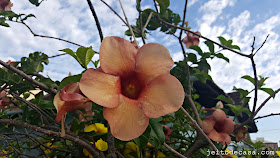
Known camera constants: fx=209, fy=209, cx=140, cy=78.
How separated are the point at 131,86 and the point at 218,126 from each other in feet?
2.25

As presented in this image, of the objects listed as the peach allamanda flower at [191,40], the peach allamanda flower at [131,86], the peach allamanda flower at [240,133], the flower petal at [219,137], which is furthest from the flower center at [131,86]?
the peach allamanda flower at [191,40]

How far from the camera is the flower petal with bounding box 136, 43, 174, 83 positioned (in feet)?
1.60

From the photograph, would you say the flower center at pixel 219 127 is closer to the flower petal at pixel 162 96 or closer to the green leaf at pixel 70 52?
the flower petal at pixel 162 96

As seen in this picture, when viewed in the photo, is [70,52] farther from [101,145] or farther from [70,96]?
[101,145]

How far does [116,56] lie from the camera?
0.48 m

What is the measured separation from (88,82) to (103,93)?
0.13ft

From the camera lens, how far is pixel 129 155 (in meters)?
0.93

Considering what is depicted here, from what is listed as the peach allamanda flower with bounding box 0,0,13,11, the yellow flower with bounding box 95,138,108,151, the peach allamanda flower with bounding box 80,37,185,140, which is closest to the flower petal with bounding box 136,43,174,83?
the peach allamanda flower with bounding box 80,37,185,140

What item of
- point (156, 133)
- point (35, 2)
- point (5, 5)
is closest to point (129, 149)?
point (156, 133)

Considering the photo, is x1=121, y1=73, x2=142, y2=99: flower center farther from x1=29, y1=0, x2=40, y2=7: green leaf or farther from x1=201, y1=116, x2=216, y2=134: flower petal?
x1=29, y1=0, x2=40, y2=7: green leaf

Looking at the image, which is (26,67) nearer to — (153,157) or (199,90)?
(153,157)

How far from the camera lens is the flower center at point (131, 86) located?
505 millimetres

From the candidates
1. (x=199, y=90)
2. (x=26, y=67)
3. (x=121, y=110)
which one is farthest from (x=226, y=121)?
(x=199, y=90)

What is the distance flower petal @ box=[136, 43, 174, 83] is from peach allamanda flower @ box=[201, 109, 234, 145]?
0.62 m
